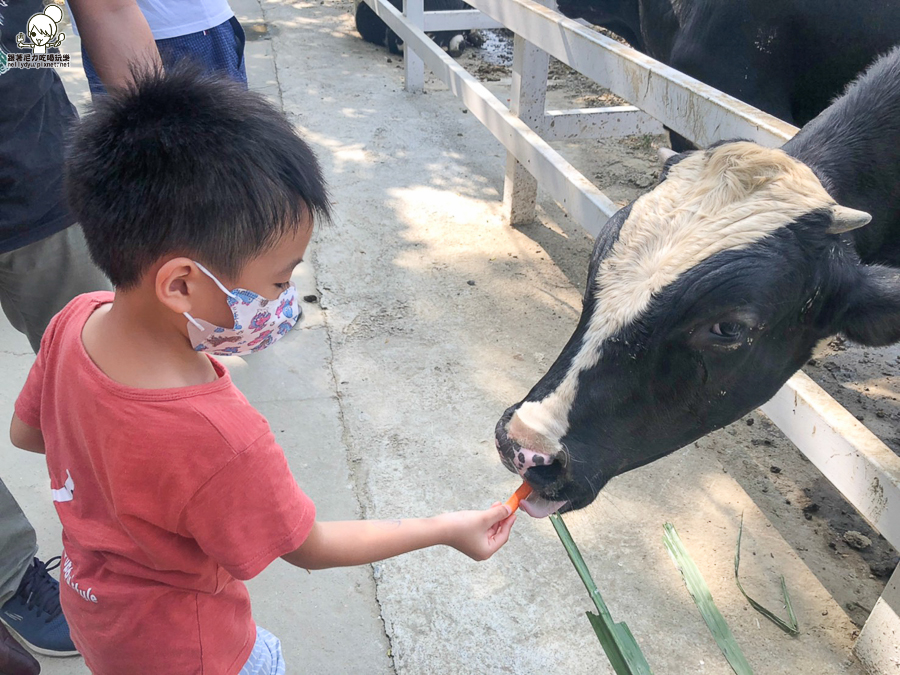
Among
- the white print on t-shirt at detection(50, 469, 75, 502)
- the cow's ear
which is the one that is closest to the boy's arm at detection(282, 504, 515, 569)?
the white print on t-shirt at detection(50, 469, 75, 502)

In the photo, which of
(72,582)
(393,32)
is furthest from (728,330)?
(393,32)

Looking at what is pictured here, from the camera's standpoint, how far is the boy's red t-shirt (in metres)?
1.17

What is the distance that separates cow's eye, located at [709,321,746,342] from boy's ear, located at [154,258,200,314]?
1.19 meters

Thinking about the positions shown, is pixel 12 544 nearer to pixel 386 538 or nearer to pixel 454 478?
pixel 386 538

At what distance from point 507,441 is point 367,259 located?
2.67 meters

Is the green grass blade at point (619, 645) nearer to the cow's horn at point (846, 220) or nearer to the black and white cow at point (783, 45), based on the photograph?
the cow's horn at point (846, 220)

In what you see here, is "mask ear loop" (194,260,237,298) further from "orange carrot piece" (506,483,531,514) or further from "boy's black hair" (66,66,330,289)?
"orange carrot piece" (506,483,531,514)

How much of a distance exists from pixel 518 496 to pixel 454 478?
1.08 metres

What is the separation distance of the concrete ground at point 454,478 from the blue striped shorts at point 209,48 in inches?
49.5

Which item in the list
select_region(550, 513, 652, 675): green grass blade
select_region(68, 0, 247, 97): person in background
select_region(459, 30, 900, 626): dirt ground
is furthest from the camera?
select_region(68, 0, 247, 97): person in background

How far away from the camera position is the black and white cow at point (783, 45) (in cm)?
326

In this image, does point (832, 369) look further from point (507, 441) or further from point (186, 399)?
point (186, 399)

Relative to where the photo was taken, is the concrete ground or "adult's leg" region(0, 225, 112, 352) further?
the concrete ground

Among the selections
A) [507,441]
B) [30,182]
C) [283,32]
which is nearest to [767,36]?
[507,441]
